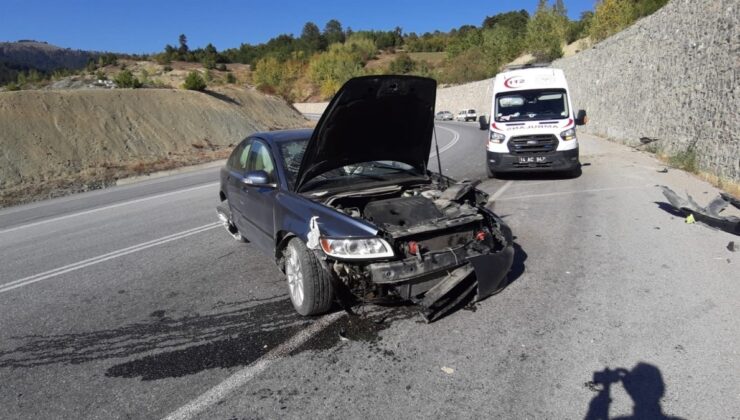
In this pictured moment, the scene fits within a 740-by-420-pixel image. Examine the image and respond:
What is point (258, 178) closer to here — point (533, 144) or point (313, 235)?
point (313, 235)

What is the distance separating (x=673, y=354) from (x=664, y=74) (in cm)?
1481

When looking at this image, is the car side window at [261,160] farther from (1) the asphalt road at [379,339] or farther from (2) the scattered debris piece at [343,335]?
(2) the scattered debris piece at [343,335]

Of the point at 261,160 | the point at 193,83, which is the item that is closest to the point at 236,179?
the point at 261,160

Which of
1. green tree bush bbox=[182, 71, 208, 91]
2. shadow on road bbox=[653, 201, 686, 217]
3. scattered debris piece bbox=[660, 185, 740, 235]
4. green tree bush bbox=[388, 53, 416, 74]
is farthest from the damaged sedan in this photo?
green tree bush bbox=[388, 53, 416, 74]

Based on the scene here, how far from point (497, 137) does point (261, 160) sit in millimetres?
6968

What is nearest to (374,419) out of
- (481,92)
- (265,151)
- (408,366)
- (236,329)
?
(408,366)

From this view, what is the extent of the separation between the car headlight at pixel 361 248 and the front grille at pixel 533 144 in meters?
7.91

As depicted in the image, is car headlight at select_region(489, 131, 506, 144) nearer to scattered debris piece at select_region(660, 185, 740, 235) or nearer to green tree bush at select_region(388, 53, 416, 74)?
scattered debris piece at select_region(660, 185, 740, 235)

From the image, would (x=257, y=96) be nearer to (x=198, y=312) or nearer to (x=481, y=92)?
(x=481, y=92)

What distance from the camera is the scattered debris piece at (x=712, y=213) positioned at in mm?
6340

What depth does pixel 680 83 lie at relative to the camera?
45.3 ft

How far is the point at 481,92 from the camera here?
5806 cm

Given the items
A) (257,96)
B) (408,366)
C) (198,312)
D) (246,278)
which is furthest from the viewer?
(257,96)

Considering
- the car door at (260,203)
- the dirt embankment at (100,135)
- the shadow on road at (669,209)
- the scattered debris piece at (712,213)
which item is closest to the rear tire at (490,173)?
the shadow on road at (669,209)
